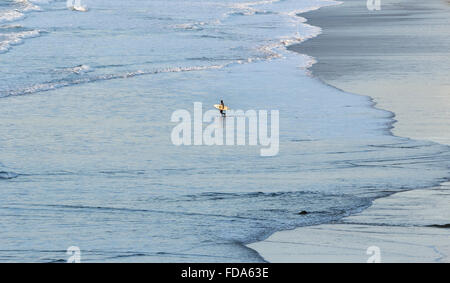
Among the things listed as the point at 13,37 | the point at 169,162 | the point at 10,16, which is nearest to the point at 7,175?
the point at 169,162

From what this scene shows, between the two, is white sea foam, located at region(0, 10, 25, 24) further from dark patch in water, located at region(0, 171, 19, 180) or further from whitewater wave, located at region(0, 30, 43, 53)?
dark patch in water, located at region(0, 171, 19, 180)

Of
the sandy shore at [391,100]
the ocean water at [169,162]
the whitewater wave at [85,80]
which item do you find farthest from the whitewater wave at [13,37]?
the sandy shore at [391,100]

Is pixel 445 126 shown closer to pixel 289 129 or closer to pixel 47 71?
pixel 289 129

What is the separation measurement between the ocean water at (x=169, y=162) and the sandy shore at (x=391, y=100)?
0.90 ft

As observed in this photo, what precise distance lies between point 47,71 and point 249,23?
15037 mm

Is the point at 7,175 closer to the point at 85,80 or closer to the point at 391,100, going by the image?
the point at 391,100

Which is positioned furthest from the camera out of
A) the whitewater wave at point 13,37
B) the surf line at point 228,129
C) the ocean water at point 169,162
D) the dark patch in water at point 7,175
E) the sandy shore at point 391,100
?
the whitewater wave at point 13,37

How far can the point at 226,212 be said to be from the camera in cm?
730

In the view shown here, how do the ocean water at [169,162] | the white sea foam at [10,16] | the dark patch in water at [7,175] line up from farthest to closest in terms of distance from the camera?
the white sea foam at [10,16] < the dark patch in water at [7,175] < the ocean water at [169,162]

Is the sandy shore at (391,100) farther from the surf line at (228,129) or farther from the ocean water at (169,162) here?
the surf line at (228,129)

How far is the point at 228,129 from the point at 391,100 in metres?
3.38

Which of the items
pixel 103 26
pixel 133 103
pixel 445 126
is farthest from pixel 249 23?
pixel 445 126

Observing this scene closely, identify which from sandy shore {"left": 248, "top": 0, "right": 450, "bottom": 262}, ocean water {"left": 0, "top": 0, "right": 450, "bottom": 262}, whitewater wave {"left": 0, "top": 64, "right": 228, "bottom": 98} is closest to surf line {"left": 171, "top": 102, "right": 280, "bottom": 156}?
ocean water {"left": 0, "top": 0, "right": 450, "bottom": 262}

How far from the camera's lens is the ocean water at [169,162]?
6.71 m
